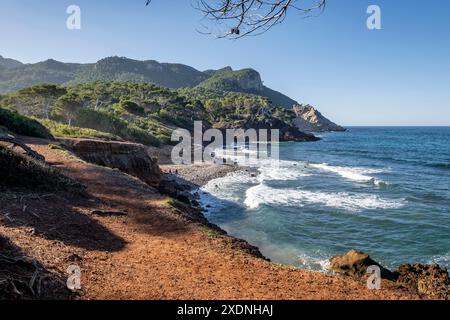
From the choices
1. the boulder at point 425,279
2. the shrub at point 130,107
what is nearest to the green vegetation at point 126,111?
the shrub at point 130,107

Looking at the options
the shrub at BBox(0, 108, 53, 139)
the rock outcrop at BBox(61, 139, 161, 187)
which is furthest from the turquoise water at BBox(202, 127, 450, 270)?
the shrub at BBox(0, 108, 53, 139)

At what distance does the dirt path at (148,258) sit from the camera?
664 cm

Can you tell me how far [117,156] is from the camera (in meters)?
24.1

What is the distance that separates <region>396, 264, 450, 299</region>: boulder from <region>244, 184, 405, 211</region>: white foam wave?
11.7 meters

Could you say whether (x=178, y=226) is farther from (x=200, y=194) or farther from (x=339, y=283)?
(x=200, y=194)

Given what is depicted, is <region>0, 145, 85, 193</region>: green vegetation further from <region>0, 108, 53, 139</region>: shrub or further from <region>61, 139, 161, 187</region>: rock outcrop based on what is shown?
<region>0, 108, 53, 139</region>: shrub

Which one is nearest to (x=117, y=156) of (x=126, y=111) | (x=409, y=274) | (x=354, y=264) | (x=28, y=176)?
(x=28, y=176)

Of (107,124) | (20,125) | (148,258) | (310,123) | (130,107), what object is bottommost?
(148,258)

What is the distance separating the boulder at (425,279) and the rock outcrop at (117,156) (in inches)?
639

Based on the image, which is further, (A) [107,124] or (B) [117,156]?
(A) [107,124]

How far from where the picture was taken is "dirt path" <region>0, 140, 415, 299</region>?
6.64 m

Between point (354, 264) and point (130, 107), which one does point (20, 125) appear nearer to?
point (354, 264)

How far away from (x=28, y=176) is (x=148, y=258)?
5.75m
